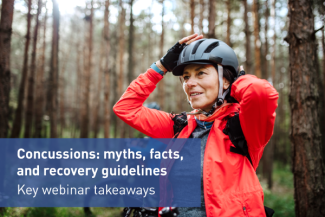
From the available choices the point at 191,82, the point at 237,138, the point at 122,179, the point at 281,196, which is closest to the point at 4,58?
the point at 122,179

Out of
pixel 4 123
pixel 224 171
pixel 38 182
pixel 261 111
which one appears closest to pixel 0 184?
pixel 4 123

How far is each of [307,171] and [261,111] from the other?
285 centimetres

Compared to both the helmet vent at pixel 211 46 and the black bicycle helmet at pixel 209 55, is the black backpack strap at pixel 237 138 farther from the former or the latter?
the helmet vent at pixel 211 46

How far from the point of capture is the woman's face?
1882 millimetres

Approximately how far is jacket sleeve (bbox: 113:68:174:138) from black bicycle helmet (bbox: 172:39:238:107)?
45cm

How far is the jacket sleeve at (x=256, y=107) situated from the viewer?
1424 millimetres

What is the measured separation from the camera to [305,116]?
3.64 metres

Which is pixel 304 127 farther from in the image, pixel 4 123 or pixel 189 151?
pixel 4 123

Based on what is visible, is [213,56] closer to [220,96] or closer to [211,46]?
[211,46]

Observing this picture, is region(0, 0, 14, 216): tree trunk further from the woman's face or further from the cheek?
the cheek

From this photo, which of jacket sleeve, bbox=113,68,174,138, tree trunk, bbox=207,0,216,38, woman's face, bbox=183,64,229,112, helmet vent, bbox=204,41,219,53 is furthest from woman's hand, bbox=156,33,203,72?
tree trunk, bbox=207,0,216,38

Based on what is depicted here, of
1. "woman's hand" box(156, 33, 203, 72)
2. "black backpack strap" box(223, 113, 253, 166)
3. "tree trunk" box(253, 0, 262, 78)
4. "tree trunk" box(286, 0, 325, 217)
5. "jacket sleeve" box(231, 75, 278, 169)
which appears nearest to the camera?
"jacket sleeve" box(231, 75, 278, 169)

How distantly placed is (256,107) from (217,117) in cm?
45

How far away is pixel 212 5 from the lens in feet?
26.2
